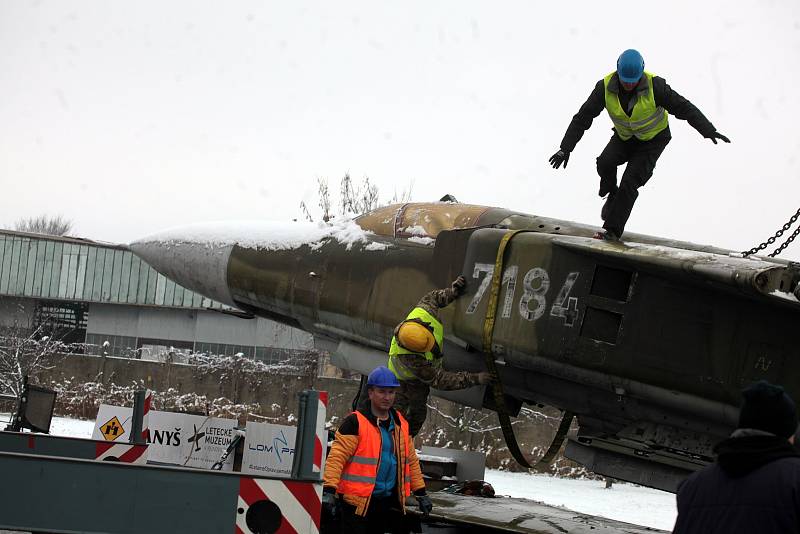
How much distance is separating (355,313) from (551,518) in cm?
231

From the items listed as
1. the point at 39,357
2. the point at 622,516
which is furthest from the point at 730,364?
the point at 39,357

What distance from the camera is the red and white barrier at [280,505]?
15.1 feet

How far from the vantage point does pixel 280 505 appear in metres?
4.68

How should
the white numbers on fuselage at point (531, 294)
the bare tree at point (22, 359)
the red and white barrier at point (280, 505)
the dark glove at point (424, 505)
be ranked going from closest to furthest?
the red and white barrier at point (280, 505), the dark glove at point (424, 505), the white numbers on fuselage at point (531, 294), the bare tree at point (22, 359)

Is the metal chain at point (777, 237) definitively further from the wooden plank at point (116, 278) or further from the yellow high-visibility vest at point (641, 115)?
the wooden plank at point (116, 278)

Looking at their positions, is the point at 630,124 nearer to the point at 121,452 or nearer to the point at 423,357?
the point at 423,357

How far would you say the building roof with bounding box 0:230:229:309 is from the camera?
145 ft

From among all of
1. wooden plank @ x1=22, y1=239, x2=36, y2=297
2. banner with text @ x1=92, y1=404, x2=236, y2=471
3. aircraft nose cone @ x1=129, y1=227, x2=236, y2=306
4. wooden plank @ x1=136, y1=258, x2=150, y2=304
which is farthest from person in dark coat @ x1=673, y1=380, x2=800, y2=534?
wooden plank @ x1=22, y1=239, x2=36, y2=297

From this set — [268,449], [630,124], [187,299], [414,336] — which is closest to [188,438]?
[268,449]

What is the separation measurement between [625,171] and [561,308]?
1450 mm

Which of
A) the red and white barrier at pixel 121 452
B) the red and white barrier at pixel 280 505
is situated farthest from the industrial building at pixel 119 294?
the red and white barrier at pixel 280 505

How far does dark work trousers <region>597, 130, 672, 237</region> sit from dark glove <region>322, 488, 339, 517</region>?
3.30m

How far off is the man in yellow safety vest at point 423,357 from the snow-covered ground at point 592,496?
540cm

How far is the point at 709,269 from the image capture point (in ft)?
18.4
